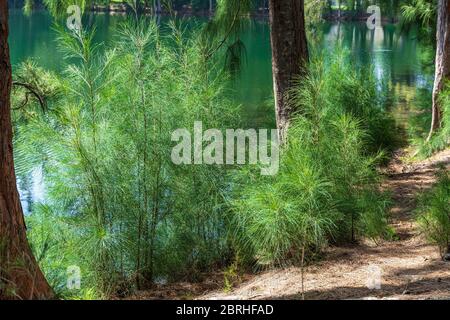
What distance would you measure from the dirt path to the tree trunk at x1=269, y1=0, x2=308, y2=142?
1693mm

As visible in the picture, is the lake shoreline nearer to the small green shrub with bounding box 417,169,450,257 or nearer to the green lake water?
the green lake water

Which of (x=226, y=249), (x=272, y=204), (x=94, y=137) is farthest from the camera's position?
(x=226, y=249)

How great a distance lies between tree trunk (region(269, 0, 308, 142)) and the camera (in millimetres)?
6785

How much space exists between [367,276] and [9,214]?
7.69ft

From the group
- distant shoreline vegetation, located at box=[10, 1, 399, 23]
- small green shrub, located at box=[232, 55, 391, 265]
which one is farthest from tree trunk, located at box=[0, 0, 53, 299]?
distant shoreline vegetation, located at box=[10, 1, 399, 23]

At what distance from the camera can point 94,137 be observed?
5.27m

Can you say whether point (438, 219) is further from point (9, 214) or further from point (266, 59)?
point (266, 59)

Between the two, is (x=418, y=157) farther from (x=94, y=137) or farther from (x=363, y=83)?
(x=94, y=137)

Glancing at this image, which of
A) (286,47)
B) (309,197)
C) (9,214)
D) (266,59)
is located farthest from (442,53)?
(266,59)

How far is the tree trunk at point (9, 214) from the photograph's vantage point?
3432 mm

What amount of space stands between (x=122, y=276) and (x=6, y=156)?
2057mm

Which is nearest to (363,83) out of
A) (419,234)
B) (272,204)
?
(419,234)

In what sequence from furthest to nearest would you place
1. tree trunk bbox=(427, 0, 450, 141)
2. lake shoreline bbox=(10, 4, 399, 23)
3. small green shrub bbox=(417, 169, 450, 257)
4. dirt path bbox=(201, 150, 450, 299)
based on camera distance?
lake shoreline bbox=(10, 4, 399, 23), tree trunk bbox=(427, 0, 450, 141), small green shrub bbox=(417, 169, 450, 257), dirt path bbox=(201, 150, 450, 299)
